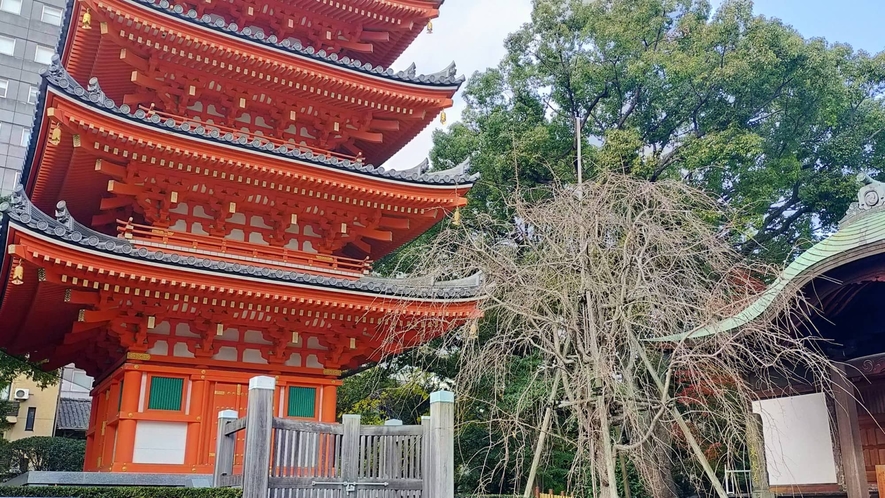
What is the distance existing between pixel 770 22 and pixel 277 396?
17.2 m

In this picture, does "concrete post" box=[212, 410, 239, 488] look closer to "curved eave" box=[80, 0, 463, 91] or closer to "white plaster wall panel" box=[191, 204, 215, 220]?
"white plaster wall panel" box=[191, 204, 215, 220]

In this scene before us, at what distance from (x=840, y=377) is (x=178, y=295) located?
9.65 m

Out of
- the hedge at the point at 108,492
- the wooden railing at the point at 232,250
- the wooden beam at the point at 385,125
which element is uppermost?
the wooden beam at the point at 385,125

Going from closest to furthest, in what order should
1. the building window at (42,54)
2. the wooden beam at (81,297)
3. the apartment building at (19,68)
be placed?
the wooden beam at (81,297), the apartment building at (19,68), the building window at (42,54)

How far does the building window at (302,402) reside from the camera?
1194 cm

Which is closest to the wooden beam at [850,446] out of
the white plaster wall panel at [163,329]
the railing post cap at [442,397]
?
the railing post cap at [442,397]

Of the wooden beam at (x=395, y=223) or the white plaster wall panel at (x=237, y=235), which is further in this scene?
the wooden beam at (x=395, y=223)

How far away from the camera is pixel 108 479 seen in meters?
9.05

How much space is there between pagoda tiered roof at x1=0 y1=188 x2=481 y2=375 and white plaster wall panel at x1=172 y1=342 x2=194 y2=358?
220mm

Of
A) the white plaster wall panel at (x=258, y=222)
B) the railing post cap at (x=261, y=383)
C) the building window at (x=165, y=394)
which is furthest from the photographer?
the white plaster wall panel at (x=258, y=222)

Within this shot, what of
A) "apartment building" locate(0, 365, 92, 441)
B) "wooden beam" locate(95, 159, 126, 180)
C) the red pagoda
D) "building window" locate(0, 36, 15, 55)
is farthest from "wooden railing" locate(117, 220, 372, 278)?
"building window" locate(0, 36, 15, 55)

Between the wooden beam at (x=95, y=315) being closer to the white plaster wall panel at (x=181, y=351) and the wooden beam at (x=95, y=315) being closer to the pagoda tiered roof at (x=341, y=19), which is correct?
the white plaster wall panel at (x=181, y=351)

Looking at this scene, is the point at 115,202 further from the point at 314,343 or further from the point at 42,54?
the point at 42,54

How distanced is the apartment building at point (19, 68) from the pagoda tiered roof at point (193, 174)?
1242 inches
